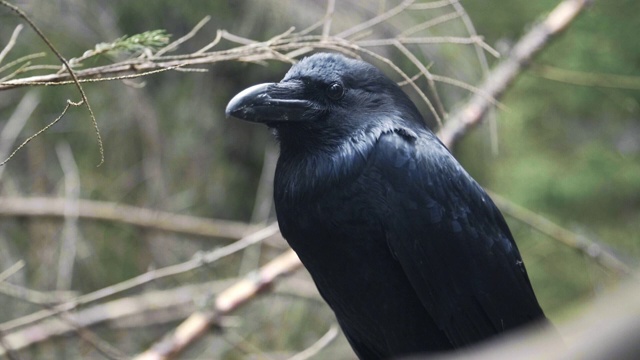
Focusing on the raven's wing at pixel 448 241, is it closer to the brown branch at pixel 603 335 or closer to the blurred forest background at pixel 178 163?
the blurred forest background at pixel 178 163

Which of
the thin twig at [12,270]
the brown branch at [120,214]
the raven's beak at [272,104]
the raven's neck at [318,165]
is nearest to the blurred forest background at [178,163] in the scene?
the brown branch at [120,214]

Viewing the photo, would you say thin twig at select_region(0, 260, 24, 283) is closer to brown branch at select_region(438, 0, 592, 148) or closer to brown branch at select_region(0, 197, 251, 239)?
brown branch at select_region(0, 197, 251, 239)

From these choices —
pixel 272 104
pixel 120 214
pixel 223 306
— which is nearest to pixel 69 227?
pixel 120 214

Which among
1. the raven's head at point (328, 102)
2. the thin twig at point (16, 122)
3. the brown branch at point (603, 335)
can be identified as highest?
the brown branch at point (603, 335)

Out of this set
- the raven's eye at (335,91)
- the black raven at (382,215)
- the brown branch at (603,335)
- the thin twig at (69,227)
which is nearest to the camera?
the brown branch at (603,335)

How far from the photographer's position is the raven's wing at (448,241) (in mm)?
2160

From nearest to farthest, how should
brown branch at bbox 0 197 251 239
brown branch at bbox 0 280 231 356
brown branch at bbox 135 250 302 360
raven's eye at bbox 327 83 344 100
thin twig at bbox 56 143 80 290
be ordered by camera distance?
raven's eye at bbox 327 83 344 100
brown branch at bbox 135 250 302 360
thin twig at bbox 56 143 80 290
brown branch at bbox 0 280 231 356
brown branch at bbox 0 197 251 239

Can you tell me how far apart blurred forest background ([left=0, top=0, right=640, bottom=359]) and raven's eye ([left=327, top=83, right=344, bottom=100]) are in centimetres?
123

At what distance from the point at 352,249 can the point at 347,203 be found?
0.13 metres

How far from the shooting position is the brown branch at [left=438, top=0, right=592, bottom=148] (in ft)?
11.3

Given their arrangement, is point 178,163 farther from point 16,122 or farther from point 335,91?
point 335,91

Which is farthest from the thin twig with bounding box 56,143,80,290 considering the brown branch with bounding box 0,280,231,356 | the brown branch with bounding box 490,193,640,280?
the brown branch with bounding box 490,193,640,280

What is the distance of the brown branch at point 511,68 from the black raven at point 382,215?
44.2 inches

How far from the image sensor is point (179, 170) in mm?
4555
